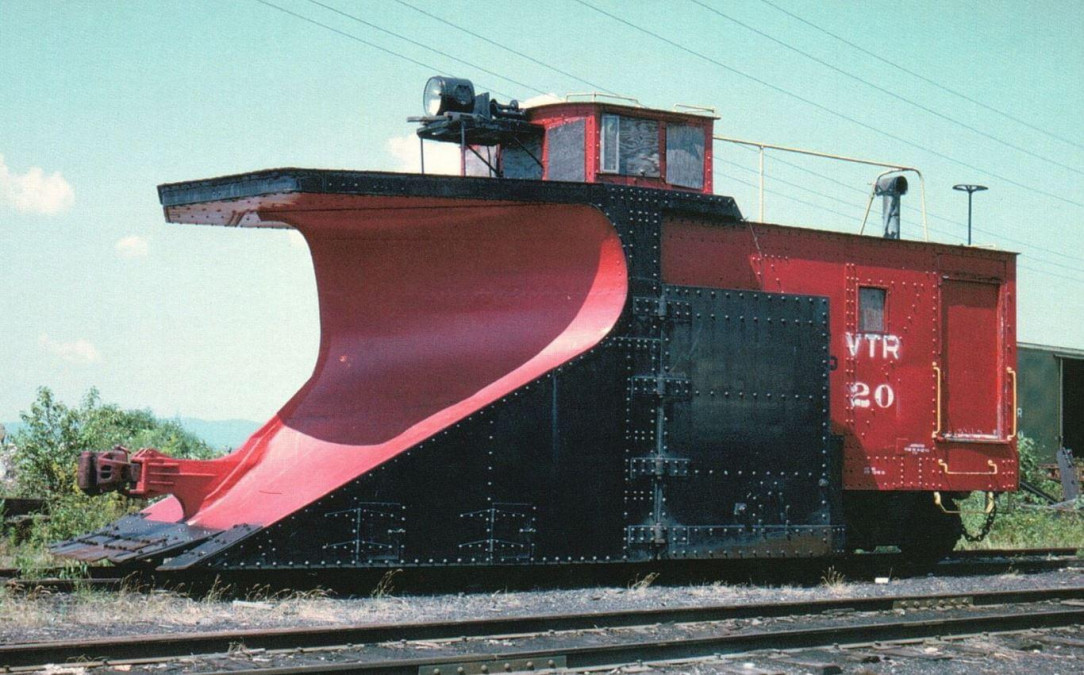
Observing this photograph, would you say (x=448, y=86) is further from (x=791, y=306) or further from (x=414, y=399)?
(x=791, y=306)

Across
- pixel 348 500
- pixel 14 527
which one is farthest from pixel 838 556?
pixel 14 527

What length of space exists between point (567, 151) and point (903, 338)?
392cm

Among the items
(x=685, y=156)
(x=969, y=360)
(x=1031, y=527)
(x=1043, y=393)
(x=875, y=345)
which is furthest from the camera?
(x=1043, y=393)

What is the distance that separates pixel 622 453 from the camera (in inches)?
387

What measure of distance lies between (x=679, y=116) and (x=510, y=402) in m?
3.29

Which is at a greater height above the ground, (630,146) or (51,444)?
(630,146)

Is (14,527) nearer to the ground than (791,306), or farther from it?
nearer to the ground

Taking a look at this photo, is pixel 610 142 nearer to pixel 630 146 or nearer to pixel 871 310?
pixel 630 146

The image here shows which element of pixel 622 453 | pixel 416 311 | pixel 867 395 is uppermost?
pixel 416 311

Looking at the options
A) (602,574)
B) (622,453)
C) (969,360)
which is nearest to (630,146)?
(622,453)

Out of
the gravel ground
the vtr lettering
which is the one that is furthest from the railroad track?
the vtr lettering

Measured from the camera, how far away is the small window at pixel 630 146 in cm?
1043

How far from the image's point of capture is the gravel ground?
7621 mm

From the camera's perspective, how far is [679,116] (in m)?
10.8
